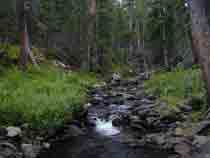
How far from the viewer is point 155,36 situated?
100 ft

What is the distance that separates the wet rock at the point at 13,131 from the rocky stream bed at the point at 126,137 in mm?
27

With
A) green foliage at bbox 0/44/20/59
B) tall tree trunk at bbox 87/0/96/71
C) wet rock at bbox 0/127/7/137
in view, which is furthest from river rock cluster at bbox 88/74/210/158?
tall tree trunk at bbox 87/0/96/71

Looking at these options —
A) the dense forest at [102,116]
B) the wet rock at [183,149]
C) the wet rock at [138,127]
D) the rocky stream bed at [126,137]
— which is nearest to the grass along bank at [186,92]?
the dense forest at [102,116]

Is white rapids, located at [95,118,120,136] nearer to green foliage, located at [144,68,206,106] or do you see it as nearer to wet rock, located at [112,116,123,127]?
wet rock, located at [112,116,123,127]

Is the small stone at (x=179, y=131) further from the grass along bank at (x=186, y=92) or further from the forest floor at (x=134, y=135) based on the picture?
the grass along bank at (x=186, y=92)

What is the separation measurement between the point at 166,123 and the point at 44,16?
20.4 m

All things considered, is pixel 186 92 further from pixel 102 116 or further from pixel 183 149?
pixel 183 149

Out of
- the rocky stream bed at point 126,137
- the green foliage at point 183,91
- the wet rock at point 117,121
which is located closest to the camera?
the rocky stream bed at point 126,137

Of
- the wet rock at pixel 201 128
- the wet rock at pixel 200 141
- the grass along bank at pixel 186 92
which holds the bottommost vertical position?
the wet rock at pixel 200 141

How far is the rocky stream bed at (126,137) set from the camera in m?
7.36

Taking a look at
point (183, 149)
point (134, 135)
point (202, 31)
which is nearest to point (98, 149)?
point (134, 135)

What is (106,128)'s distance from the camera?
10266 mm

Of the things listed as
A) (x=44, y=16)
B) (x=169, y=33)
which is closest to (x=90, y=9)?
(x=44, y=16)

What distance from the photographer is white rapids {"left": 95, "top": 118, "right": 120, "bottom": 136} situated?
31.8ft
